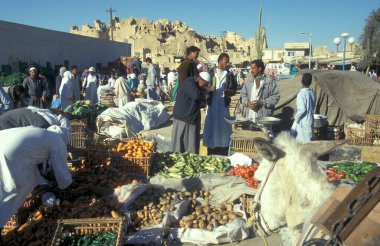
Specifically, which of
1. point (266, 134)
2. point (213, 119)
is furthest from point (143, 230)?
point (213, 119)

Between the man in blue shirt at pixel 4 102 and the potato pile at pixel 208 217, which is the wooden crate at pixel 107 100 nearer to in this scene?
the man in blue shirt at pixel 4 102

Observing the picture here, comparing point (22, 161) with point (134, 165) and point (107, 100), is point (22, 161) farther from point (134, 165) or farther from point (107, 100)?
point (107, 100)

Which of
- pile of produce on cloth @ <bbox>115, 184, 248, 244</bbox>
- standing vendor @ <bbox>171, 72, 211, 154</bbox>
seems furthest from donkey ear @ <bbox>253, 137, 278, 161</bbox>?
standing vendor @ <bbox>171, 72, 211, 154</bbox>

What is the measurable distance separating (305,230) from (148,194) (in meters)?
3.52

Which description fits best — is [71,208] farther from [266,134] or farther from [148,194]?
[266,134]

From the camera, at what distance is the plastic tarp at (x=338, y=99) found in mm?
9867

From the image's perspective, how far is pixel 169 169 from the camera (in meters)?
5.68

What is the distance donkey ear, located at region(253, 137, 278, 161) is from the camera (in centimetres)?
183

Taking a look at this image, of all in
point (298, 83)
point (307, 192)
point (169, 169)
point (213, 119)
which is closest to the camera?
point (307, 192)

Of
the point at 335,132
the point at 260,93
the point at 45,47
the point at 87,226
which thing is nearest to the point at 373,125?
the point at 335,132

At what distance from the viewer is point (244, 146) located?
20.2ft

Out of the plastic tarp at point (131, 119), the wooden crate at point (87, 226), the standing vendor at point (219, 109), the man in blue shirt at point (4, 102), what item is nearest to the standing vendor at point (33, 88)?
the plastic tarp at point (131, 119)

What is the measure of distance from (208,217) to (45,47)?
18.1m

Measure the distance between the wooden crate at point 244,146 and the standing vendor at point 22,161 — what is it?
3006mm
